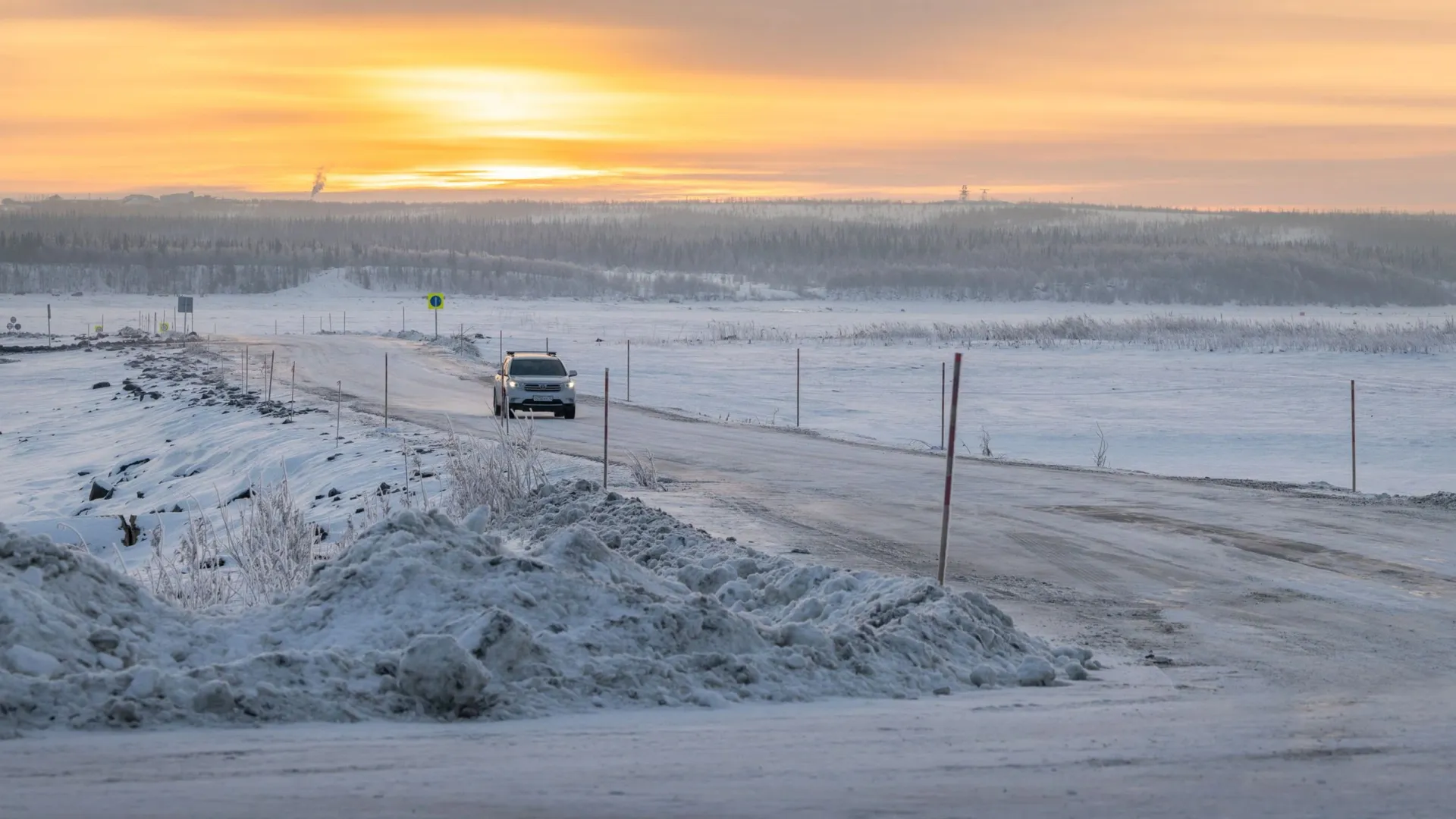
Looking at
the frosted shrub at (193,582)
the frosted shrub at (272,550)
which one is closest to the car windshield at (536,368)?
the frosted shrub at (272,550)

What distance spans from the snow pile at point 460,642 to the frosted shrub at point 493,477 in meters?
6.11

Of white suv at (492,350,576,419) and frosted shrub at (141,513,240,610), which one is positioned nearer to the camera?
frosted shrub at (141,513,240,610)

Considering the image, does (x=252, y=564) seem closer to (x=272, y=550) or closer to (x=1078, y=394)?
(x=272, y=550)

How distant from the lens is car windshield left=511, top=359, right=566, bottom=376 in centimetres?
3359

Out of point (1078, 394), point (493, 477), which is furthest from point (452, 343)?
point (493, 477)

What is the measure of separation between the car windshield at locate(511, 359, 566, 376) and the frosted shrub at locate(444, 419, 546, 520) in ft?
48.2

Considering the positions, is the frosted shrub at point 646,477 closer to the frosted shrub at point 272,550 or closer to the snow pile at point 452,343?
the frosted shrub at point 272,550

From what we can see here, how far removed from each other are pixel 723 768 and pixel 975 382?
1690 inches

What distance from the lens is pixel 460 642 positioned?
8.52 m

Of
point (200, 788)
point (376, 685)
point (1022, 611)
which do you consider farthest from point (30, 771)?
point (1022, 611)

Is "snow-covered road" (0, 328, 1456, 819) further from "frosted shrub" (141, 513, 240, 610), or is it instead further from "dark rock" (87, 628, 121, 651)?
"frosted shrub" (141, 513, 240, 610)

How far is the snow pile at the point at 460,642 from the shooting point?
7.91 m

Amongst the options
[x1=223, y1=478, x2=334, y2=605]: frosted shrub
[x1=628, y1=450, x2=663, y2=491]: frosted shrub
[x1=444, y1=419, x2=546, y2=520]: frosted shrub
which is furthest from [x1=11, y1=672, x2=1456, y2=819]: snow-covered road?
[x1=628, y1=450, x2=663, y2=491]: frosted shrub

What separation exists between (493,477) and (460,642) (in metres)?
8.70
